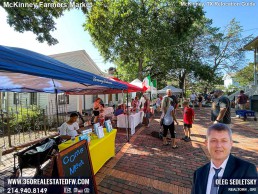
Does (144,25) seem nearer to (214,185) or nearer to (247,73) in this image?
(214,185)

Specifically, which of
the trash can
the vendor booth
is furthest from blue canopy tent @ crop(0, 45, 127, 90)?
the trash can

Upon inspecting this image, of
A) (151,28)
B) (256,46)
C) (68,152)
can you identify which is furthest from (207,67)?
(68,152)

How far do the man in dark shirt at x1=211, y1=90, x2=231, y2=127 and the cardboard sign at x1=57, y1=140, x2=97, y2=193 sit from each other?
3399 millimetres

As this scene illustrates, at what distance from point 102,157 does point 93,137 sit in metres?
0.54

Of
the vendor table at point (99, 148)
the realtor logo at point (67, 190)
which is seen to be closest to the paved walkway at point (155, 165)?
the vendor table at point (99, 148)

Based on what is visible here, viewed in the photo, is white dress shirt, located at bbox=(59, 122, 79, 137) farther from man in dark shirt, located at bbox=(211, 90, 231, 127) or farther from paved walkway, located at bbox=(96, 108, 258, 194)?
man in dark shirt, located at bbox=(211, 90, 231, 127)

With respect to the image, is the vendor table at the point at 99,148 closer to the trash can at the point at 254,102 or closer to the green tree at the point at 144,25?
the green tree at the point at 144,25

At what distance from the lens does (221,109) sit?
3906 millimetres

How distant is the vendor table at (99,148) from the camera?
124 inches

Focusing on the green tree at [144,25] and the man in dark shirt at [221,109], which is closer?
the man in dark shirt at [221,109]

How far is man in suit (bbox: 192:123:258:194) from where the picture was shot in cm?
116

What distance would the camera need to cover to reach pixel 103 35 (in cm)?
1243

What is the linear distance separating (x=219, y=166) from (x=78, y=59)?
14.7 metres

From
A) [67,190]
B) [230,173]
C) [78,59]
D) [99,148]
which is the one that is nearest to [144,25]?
[78,59]
